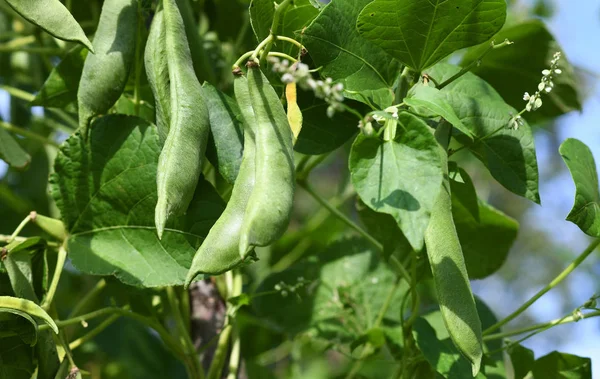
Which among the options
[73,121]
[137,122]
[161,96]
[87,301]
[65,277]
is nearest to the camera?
[161,96]

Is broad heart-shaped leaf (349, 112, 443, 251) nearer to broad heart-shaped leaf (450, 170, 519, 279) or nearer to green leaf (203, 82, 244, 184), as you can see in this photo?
green leaf (203, 82, 244, 184)

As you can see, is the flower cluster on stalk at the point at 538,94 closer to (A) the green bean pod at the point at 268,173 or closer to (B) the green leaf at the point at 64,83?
(A) the green bean pod at the point at 268,173

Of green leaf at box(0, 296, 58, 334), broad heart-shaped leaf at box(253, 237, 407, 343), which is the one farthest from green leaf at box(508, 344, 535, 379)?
green leaf at box(0, 296, 58, 334)

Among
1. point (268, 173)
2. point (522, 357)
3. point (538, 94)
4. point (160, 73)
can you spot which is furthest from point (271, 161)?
point (522, 357)

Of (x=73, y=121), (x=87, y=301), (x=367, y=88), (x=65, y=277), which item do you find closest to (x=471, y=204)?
(x=367, y=88)

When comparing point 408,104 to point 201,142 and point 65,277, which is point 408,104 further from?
point 65,277

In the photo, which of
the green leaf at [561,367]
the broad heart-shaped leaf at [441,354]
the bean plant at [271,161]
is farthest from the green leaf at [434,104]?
the green leaf at [561,367]

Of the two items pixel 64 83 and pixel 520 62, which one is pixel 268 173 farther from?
pixel 520 62
